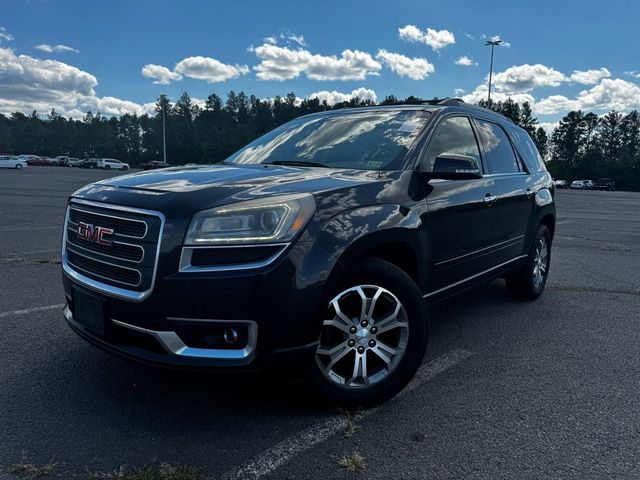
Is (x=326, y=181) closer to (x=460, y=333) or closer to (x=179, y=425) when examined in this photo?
(x=179, y=425)

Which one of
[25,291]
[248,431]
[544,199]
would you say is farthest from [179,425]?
[544,199]

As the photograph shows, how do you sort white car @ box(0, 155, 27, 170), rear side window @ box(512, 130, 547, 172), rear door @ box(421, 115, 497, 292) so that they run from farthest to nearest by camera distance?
white car @ box(0, 155, 27, 170) < rear side window @ box(512, 130, 547, 172) < rear door @ box(421, 115, 497, 292)

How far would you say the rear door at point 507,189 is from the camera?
441 cm

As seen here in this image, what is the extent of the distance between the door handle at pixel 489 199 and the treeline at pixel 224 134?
8202 cm

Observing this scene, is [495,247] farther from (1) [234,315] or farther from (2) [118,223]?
(2) [118,223]

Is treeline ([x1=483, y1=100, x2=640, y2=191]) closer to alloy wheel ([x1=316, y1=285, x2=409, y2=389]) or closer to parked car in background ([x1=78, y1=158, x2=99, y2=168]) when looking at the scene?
parked car in background ([x1=78, y1=158, x2=99, y2=168])

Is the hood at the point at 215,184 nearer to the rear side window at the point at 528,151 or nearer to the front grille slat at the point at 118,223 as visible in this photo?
the front grille slat at the point at 118,223

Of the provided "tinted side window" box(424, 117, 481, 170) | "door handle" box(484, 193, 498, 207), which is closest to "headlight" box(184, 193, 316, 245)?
"tinted side window" box(424, 117, 481, 170)

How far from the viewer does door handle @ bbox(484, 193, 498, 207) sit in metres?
4.06

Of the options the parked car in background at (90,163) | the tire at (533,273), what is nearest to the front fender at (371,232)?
the tire at (533,273)

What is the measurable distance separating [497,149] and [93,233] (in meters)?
3.55

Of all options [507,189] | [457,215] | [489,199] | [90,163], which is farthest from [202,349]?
[90,163]

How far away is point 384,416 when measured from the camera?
284 cm

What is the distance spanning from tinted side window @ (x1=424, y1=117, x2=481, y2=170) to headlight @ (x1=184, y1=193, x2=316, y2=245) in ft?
4.35
